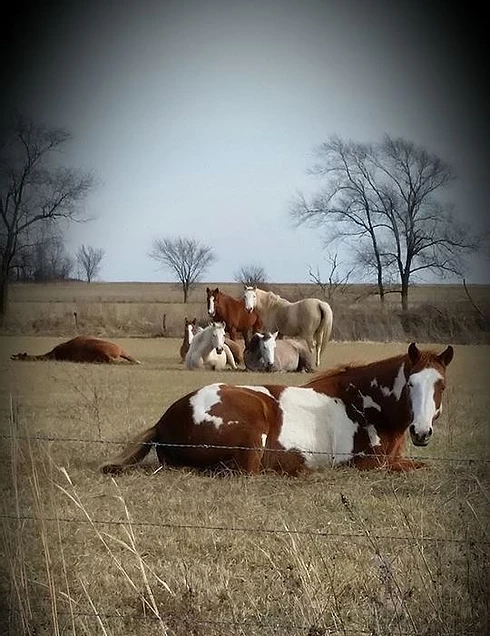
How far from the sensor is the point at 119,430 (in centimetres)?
409

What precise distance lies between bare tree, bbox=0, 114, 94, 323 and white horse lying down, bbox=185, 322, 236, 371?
2.21 feet

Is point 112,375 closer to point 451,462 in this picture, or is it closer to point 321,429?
point 321,429

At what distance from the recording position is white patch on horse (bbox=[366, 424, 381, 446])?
4472mm

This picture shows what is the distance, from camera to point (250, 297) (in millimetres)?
4000

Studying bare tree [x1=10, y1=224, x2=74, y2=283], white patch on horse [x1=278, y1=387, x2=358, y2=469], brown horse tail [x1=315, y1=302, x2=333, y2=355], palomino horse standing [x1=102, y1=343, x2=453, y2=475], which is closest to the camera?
bare tree [x1=10, y1=224, x2=74, y2=283]

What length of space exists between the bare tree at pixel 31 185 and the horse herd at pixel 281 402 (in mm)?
470

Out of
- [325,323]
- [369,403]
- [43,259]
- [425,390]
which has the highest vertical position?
[43,259]

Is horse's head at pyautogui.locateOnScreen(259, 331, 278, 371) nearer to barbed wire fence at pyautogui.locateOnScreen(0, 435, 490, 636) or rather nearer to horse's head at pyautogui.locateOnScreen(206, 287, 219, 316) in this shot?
horse's head at pyautogui.locateOnScreen(206, 287, 219, 316)

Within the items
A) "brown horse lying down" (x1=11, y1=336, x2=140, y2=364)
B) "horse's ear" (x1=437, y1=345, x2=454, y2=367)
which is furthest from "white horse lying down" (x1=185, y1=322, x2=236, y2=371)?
"horse's ear" (x1=437, y1=345, x2=454, y2=367)

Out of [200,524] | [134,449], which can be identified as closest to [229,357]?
[134,449]

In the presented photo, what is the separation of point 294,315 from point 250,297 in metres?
0.18

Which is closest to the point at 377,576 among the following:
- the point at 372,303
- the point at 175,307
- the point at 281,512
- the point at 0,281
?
the point at 281,512

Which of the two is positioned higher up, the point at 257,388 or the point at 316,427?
the point at 257,388

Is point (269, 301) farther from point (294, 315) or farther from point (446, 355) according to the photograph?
point (446, 355)
